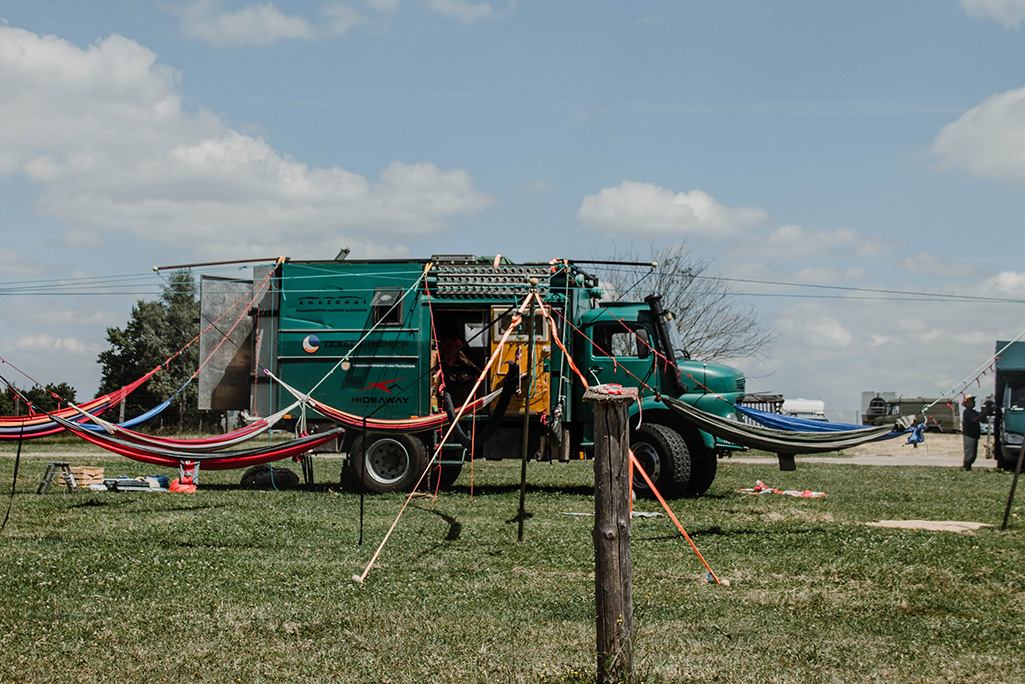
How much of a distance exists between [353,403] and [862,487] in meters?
9.36

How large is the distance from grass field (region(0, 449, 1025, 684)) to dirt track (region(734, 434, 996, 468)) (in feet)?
48.4

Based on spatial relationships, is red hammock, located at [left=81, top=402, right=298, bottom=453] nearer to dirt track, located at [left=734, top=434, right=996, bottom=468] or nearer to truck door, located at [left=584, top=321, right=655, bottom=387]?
truck door, located at [left=584, top=321, right=655, bottom=387]

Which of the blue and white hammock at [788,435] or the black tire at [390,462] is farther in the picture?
the black tire at [390,462]

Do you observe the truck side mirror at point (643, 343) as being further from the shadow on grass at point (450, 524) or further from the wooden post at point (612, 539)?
the wooden post at point (612, 539)

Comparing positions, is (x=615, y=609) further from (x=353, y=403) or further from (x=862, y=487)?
(x=862, y=487)

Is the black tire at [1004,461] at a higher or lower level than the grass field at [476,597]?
higher

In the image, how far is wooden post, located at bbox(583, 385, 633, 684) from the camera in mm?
5457

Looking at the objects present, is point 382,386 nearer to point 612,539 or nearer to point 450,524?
point 450,524

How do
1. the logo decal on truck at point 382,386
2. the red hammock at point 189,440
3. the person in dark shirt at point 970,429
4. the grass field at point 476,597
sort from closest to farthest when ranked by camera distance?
the grass field at point 476,597 < the red hammock at point 189,440 < the logo decal on truck at point 382,386 < the person in dark shirt at point 970,429

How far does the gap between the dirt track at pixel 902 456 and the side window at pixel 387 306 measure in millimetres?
14425

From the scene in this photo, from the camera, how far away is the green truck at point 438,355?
15.4 metres

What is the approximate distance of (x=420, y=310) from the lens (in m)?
15.6

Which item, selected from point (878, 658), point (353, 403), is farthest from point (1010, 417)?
point (878, 658)

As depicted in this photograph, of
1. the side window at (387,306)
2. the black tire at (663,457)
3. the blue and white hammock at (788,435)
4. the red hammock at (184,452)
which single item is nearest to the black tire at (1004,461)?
the black tire at (663,457)
